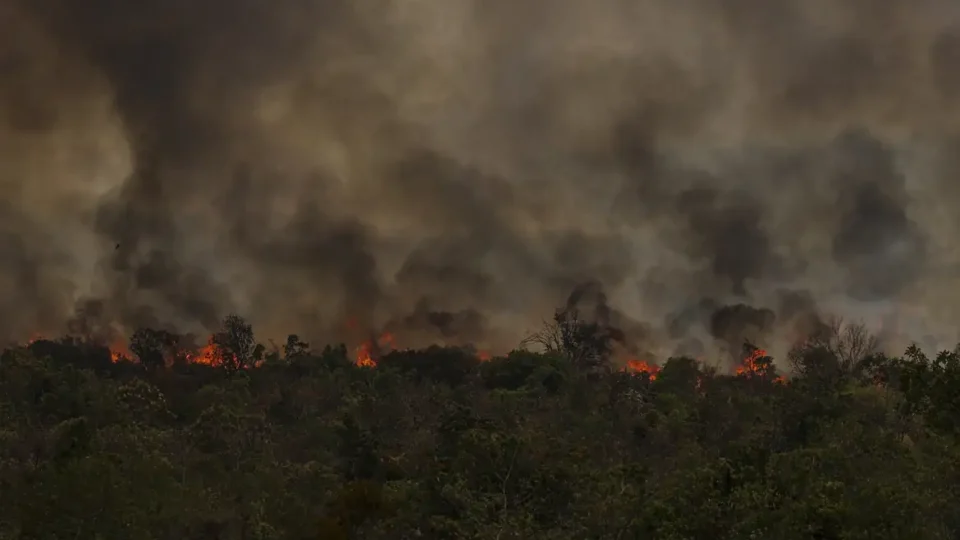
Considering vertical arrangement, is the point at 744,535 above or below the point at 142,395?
below

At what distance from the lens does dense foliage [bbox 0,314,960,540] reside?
121ft

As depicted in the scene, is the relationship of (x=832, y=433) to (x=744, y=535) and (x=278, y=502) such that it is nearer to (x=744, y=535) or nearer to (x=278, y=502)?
(x=744, y=535)

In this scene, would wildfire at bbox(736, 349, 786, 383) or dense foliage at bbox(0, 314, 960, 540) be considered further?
wildfire at bbox(736, 349, 786, 383)

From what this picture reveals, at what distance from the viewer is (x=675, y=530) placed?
37281 mm

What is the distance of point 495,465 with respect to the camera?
47531mm

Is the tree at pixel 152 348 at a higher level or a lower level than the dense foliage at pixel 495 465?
higher

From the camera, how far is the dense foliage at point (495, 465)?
37.0 metres

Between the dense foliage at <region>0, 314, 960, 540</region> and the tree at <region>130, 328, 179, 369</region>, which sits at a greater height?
the tree at <region>130, 328, 179, 369</region>

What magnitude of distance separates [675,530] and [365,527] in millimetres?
22790

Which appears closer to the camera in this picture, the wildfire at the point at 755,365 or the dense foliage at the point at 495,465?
the dense foliage at the point at 495,465

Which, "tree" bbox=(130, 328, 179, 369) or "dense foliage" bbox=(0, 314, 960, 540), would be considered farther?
"tree" bbox=(130, 328, 179, 369)

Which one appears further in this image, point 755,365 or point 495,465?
point 755,365

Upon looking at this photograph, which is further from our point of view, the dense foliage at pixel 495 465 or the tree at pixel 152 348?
the tree at pixel 152 348

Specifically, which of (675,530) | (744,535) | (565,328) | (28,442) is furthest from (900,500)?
(565,328)
